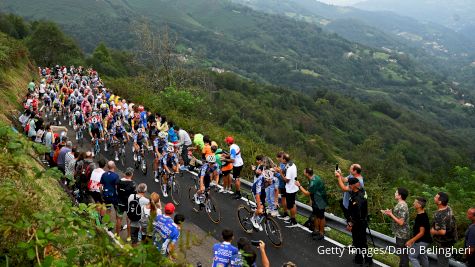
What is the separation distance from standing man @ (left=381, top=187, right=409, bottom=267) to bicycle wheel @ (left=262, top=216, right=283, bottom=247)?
292cm

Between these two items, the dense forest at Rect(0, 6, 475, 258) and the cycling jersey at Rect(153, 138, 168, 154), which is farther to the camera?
the dense forest at Rect(0, 6, 475, 258)

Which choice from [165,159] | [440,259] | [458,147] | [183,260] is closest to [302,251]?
[440,259]

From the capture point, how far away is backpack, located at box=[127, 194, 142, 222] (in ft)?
30.8

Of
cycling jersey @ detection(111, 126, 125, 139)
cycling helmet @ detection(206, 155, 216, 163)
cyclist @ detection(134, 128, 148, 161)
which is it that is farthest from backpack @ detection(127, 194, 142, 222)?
cycling jersey @ detection(111, 126, 125, 139)

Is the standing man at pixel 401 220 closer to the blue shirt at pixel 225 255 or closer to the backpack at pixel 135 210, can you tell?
the blue shirt at pixel 225 255

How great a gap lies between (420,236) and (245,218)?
4646mm

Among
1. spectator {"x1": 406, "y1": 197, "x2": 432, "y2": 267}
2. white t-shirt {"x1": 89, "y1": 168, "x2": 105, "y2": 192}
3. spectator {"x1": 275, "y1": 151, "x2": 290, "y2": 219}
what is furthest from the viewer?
spectator {"x1": 275, "y1": 151, "x2": 290, "y2": 219}

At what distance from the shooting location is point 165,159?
13523mm

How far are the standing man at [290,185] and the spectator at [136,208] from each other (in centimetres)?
379

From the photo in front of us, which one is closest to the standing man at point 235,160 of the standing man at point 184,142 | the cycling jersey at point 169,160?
the cycling jersey at point 169,160

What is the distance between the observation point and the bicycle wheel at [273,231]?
10.3 m

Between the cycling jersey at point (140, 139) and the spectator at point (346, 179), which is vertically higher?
the spectator at point (346, 179)

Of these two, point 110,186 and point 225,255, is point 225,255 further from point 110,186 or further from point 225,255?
point 110,186

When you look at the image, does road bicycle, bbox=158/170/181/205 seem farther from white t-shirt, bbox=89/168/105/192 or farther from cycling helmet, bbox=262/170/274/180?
cycling helmet, bbox=262/170/274/180
